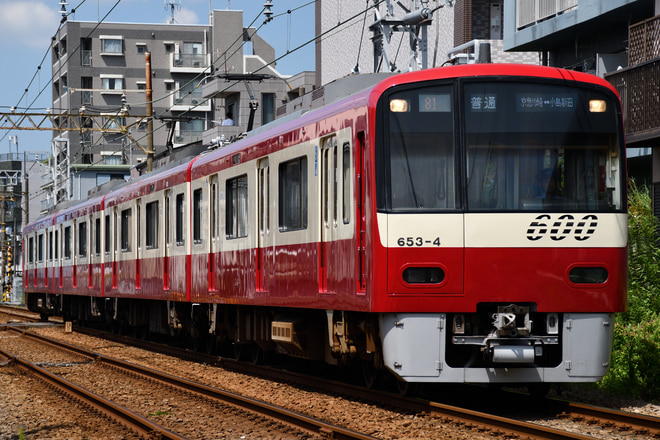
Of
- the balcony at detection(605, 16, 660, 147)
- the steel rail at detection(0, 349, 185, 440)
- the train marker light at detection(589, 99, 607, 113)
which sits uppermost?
the balcony at detection(605, 16, 660, 147)

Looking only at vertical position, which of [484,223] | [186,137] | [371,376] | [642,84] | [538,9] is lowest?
[371,376]

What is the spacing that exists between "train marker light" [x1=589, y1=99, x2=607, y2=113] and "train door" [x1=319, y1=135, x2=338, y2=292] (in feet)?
7.81

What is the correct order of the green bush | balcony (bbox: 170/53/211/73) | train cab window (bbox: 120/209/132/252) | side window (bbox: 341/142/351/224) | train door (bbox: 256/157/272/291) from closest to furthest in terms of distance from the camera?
1. side window (bbox: 341/142/351/224)
2. the green bush
3. train door (bbox: 256/157/272/291)
4. train cab window (bbox: 120/209/132/252)
5. balcony (bbox: 170/53/211/73)

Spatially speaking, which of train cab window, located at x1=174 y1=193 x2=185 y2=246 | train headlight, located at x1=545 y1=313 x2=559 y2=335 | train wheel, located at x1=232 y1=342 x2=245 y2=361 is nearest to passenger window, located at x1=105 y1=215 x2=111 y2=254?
train cab window, located at x1=174 y1=193 x2=185 y2=246

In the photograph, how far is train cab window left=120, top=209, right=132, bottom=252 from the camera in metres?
20.0

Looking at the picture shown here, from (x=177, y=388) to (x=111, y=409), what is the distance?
1.87 meters

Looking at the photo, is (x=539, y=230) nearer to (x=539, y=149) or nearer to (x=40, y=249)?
(x=539, y=149)

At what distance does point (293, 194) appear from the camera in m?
11.4

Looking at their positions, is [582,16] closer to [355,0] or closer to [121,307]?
[121,307]

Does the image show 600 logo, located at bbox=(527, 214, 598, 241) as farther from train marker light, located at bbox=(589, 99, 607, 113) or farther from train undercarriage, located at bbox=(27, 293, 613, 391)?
train marker light, located at bbox=(589, 99, 607, 113)

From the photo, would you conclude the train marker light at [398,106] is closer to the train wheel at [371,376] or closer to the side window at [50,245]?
the train wheel at [371,376]

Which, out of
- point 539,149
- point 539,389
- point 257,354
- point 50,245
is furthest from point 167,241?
point 50,245

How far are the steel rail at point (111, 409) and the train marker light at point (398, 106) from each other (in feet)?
10.6

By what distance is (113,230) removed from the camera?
69.6 ft
